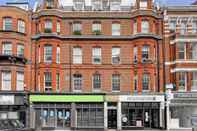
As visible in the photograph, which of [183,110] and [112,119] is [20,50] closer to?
[112,119]

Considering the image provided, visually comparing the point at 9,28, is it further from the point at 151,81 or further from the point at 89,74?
the point at 151,81

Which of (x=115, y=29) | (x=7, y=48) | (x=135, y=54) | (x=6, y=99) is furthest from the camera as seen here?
(x=115, y=29)

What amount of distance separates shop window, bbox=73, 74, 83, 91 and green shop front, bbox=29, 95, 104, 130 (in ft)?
3.45

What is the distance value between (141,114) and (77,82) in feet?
25.0

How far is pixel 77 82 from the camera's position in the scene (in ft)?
137

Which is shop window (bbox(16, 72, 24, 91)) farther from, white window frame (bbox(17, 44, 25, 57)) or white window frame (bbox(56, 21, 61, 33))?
white window frame (bbox(56, 21, 61, 33))

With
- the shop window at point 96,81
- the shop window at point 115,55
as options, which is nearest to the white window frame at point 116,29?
the shop window at point 115,55

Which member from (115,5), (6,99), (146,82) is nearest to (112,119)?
(146,82)

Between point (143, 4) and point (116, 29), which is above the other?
point (143, 4)

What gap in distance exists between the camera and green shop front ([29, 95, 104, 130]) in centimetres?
4081

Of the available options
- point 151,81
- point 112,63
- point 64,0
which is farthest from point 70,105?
point 64,0

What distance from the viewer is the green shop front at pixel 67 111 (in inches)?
1607

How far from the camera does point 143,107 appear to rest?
4159 centimetres

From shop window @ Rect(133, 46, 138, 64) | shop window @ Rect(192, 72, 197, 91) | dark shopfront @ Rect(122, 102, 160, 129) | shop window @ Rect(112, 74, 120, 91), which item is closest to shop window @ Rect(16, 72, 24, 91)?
shop window @ Rect(112, 74, 120, 91)
